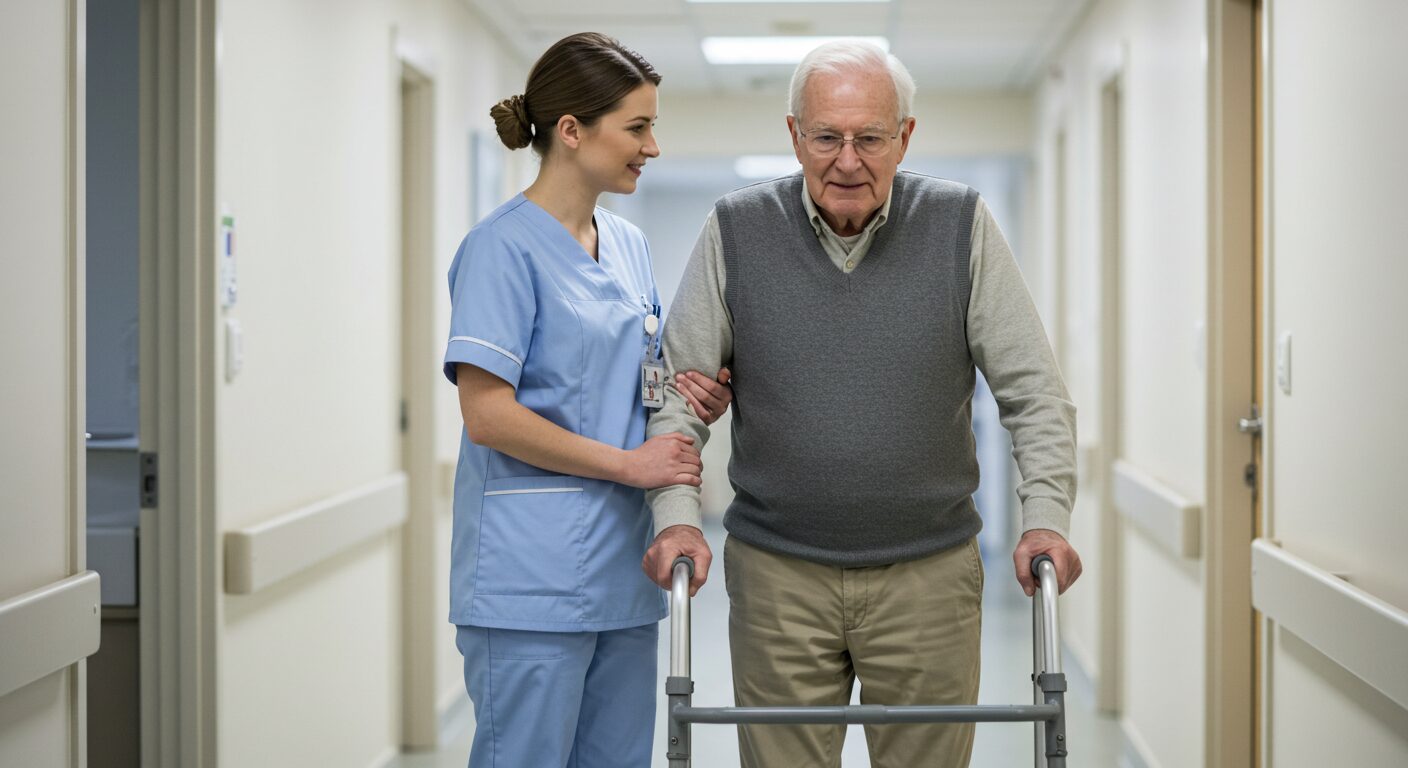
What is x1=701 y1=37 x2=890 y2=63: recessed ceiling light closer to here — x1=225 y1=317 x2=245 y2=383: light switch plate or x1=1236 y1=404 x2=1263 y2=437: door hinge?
x1=1236 y1=404 x2=1263 y2=437: door hinge

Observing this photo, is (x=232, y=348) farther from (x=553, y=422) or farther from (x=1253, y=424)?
(x=1253, y=424)

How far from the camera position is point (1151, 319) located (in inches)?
140

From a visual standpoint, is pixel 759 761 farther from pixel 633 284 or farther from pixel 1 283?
pixel 1 283

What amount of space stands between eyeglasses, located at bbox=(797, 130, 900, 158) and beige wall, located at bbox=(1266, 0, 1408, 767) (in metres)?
0.78

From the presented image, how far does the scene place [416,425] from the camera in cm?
391

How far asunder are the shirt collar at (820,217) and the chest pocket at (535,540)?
0.49 meters

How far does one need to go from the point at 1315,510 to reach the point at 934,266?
992 mm

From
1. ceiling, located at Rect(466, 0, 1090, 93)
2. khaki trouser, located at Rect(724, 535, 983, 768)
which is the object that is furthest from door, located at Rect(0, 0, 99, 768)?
ceiling, located at Rect(466, 0, 1090, 93)

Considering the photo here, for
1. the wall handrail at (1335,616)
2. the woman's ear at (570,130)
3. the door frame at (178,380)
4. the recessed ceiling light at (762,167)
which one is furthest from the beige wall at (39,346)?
the recessed ceiling light at (762,167)


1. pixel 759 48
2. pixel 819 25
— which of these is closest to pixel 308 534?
pixel 819 25

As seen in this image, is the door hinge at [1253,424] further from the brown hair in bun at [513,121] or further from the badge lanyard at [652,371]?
the brown hair in bun at [513,121]

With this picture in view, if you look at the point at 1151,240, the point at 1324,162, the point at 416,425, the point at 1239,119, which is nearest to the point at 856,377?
the point at 1324,162

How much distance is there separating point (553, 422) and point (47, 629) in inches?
29.2

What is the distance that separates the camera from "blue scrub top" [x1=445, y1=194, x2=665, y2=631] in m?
1.78
